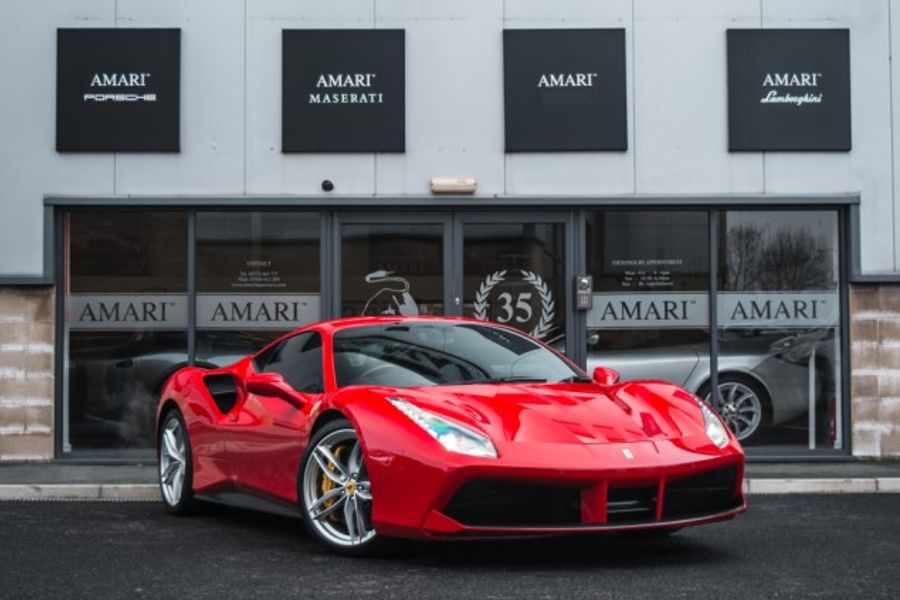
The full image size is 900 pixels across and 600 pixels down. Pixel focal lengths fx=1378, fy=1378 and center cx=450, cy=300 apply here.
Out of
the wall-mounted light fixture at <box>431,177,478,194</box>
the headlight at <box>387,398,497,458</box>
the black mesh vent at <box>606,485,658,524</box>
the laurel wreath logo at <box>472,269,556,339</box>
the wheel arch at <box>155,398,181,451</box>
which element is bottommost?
the black mesh vent at <box>606,485,658,524</box>

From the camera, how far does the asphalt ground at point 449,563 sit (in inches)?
216

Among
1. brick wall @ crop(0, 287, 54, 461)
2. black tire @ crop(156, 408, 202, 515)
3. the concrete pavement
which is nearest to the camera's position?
black tire @ crop(156, 408, 202, 515)

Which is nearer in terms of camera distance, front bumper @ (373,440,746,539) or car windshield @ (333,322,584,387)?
front bumper @ (373,440,746,539)

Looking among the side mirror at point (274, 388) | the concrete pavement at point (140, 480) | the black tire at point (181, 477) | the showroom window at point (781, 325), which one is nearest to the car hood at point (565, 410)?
the side mirror at point (274, 388)

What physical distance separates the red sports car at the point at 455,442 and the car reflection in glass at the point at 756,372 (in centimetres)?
511

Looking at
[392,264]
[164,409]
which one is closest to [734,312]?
[392,264]

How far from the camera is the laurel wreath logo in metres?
12.8

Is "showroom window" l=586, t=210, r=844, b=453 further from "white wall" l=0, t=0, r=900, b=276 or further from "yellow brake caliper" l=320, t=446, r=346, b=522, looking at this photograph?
"yellow brake caliper" l=320, t=446, r=346, b=522

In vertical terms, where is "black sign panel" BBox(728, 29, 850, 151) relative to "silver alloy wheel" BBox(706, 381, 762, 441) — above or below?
above

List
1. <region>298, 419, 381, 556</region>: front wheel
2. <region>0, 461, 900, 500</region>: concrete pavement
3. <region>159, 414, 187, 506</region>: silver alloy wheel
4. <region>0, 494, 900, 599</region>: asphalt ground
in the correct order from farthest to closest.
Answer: <region>0, 461, 900, 500</region>: concrete pavement
<region>159, 414, 187, 506</region>: silver alloy wheel
<region>298, 419, 381, 556</region>: front wheel
<region>0, 494, 900, 599</region>: asphalt ground

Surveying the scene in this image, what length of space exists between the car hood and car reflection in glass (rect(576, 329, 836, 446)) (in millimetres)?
5815

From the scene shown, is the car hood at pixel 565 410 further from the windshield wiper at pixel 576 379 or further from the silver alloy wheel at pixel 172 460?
the silver alloy wheel at pixel 172 460

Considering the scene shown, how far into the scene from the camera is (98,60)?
12.8m

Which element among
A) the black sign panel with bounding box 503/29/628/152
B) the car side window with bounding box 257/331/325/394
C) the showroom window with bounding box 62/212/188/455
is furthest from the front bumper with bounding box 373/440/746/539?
the showroom window with bounding box 62/212/188/455
